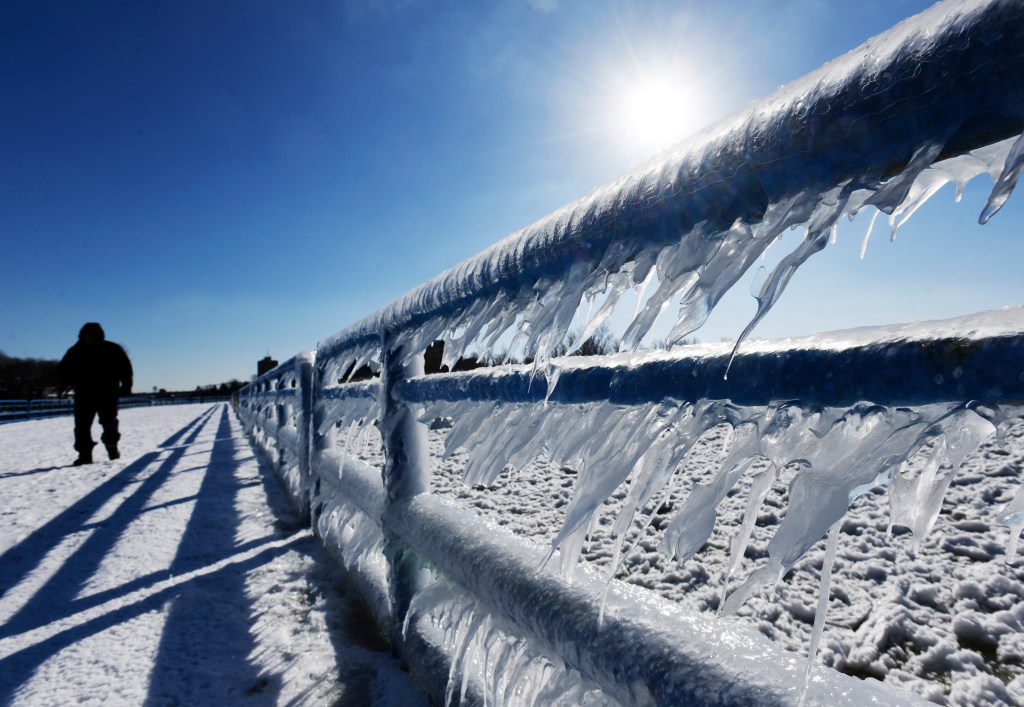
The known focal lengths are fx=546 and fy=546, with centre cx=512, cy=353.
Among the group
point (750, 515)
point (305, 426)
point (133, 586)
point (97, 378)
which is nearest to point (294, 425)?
point (305, 426)

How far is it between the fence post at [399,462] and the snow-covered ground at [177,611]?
0.20m

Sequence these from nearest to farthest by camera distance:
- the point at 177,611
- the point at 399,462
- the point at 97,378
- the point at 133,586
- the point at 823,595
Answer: the point at 823,595 < the point at 399,462 < the point at 177,611 < the point at 133,586 < the point at 97,378

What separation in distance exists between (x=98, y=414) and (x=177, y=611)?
568 cm

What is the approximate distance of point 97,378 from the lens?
6.42 meters

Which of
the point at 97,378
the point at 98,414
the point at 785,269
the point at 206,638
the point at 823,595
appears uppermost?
the point at 97,378

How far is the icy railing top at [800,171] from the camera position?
13.3 inches

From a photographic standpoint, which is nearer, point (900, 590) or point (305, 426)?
point (900, 590)

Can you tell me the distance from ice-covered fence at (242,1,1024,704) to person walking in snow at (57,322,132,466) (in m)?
6.74

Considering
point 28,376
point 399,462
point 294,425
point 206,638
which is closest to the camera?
point 399,462

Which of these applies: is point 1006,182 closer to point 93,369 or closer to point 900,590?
point 900,590

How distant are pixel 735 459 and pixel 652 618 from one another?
0.76ft

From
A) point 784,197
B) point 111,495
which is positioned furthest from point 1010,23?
point 111,495

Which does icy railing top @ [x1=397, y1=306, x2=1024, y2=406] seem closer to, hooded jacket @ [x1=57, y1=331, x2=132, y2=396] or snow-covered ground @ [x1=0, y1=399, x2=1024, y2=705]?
snow-covered ground @ [x1=0, y1=399, x2=1024, y2=705]

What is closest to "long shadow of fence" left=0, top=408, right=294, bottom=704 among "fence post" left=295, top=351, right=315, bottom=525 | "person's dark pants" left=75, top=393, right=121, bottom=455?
"fence post" left=295, top=351, right=315, bottom=525
